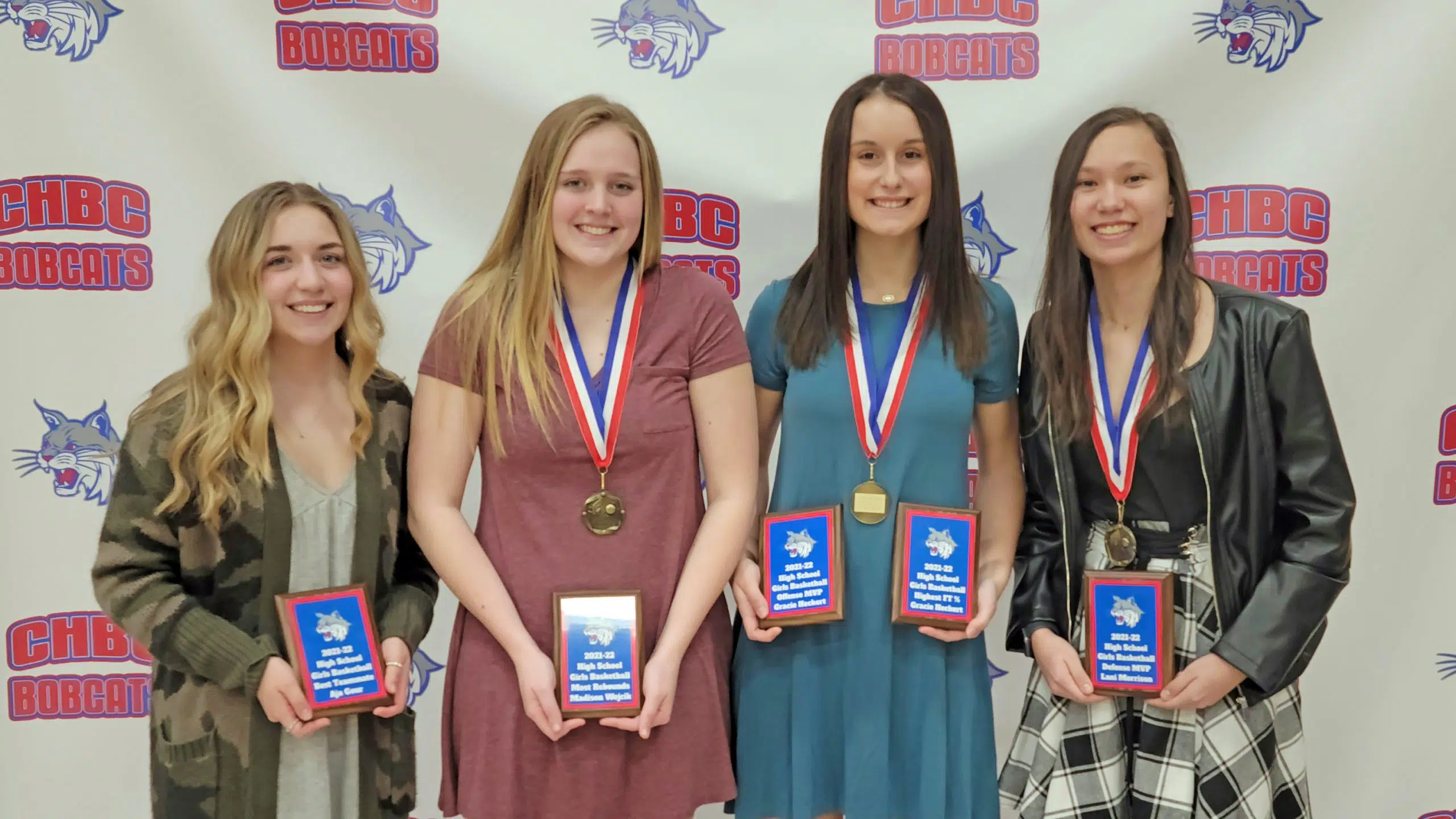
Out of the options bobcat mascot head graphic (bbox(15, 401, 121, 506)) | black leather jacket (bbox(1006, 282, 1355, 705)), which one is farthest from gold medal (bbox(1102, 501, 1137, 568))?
bobcat mascot head graphic (bbox(15, 401, 121, 506))

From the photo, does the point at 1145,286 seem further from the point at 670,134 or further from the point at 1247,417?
the point at 670,134

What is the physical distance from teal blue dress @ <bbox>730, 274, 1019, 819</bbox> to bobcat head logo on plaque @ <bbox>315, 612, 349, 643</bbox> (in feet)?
2.38

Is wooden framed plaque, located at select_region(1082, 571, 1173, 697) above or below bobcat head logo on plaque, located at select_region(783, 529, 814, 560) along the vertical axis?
below

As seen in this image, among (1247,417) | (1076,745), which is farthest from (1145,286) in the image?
(1076,745)

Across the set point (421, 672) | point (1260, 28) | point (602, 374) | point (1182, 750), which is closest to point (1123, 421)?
point (1182, 750)

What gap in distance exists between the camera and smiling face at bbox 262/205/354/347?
6.49 feet

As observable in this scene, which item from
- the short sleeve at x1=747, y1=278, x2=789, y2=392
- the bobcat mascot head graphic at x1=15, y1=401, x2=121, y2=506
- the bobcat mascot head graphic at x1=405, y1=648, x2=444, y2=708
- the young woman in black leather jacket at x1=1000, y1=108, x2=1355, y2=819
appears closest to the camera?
the young woman in black leather jacket at x1=1000, y1=108, x2=1355, y2=819

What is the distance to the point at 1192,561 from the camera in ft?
6.57

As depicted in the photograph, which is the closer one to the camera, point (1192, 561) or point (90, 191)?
point (1192, 561)

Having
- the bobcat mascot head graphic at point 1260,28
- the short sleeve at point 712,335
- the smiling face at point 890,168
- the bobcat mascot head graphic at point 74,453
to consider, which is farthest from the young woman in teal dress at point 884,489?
the bobcat mascot head graphic at point 74,453

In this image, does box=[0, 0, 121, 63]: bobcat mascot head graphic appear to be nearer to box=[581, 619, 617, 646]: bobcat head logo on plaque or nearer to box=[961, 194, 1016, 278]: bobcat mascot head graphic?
box=[581, 619, 617, 646]: bobcat head logo on plaque

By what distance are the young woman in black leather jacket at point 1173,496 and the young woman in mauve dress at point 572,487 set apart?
589 mm

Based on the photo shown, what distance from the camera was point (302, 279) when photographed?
1.97 m

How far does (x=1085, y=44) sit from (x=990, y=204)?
0.46 meters
